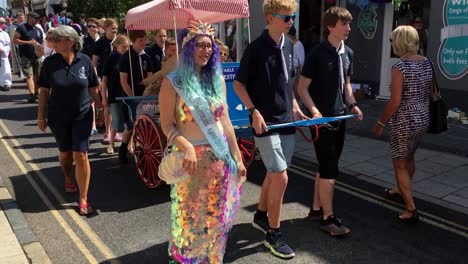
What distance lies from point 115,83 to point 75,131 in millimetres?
2201

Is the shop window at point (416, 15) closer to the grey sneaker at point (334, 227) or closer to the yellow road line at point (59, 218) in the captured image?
the grey sneaker at point (334, 227)

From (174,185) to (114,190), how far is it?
2.74 meters

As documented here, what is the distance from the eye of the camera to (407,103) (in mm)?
4262

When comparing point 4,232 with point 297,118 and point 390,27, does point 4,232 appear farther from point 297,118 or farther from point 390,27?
point 390,27

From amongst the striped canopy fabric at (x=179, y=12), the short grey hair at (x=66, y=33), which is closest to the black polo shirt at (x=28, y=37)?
the striped canopy fabric at (x=179, y=12)

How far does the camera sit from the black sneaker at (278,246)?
3.78 m

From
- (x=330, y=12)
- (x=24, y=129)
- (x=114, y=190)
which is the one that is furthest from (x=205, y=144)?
(x=24, y=129)

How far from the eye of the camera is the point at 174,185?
309 cm

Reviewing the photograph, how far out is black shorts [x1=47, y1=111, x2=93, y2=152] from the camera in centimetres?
473

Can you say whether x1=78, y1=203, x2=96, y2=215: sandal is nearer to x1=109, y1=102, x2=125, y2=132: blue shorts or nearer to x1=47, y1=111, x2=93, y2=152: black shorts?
x1=47, y1=111, x2=93, y2=152: black shorts

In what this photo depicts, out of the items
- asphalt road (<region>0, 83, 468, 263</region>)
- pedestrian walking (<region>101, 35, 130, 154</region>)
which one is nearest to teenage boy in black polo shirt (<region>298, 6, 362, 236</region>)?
asphalt road (<region>0, 83, 468, 263</region>)

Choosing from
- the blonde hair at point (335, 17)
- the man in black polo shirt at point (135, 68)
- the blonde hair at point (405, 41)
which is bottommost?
the man in black polo shirt at point (135, 68)

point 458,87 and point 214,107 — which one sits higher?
point 214,107

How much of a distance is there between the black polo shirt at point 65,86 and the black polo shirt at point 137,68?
53.2 inches
